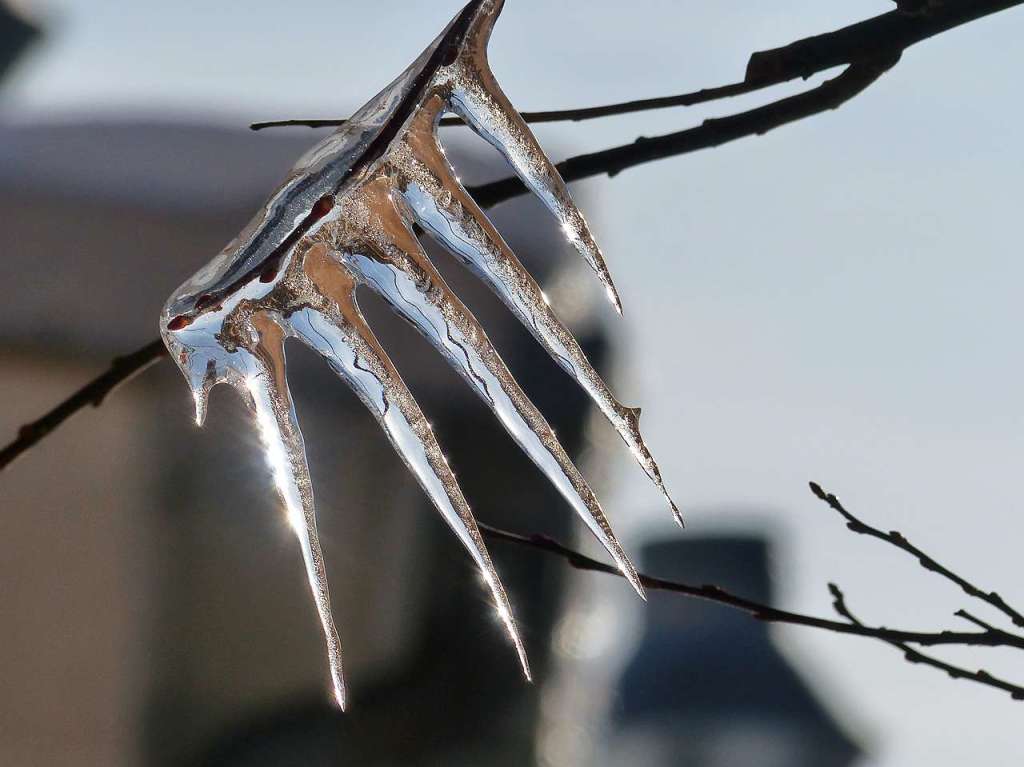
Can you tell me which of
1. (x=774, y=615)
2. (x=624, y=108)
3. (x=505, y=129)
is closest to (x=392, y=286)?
(x=505, y=129)

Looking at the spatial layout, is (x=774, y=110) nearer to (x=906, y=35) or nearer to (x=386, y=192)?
(x=906, y=35)

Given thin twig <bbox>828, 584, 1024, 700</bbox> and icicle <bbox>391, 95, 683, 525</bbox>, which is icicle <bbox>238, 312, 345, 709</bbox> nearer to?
icicle <bbox>391, 95, 683, 525</bbox>

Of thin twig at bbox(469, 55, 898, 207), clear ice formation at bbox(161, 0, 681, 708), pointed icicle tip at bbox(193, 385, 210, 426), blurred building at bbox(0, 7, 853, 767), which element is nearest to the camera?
clear ice formation at bbox(161, 0, 681, 708)

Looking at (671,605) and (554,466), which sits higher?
(554,466)

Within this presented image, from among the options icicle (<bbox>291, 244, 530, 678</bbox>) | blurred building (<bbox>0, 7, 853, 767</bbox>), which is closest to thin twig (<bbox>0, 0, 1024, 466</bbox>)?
icicle (<bbox>291, 244, 530, 678</bbox>)

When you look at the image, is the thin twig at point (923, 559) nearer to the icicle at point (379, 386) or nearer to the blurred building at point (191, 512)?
the icicle at point (379, 386)

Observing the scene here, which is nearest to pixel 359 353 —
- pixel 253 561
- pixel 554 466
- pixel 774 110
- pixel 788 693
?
pixel 554 466

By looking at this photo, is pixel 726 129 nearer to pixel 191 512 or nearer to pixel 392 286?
pixel 392 286
